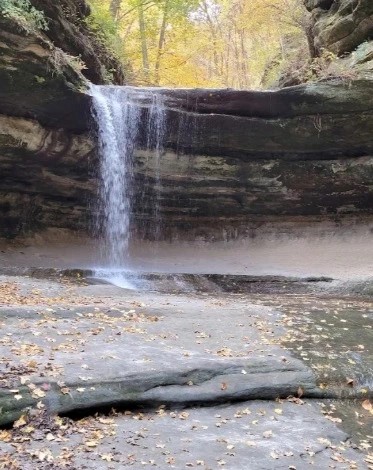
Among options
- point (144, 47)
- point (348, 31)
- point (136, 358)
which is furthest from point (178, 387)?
point (144, 47)

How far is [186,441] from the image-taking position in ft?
13.6

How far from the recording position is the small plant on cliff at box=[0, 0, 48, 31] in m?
10.1

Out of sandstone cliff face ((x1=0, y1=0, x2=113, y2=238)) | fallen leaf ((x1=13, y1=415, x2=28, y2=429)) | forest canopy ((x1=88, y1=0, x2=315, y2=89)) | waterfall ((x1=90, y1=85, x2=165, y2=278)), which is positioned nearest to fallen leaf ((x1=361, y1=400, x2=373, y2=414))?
fallen leaf ((x1=13, y1=415, x2=28, y2=429))

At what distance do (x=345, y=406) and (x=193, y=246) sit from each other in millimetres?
10088

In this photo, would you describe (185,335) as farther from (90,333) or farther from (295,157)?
(295,157)

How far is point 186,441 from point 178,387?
82 centimetres

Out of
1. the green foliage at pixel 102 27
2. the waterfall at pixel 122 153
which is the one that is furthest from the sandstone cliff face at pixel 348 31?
the green foliage at pixel 102 27

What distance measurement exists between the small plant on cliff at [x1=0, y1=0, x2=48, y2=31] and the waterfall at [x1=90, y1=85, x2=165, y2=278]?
6.54 feet

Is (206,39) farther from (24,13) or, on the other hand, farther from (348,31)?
(24,13)

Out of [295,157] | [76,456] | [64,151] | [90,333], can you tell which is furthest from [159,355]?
[295,157]

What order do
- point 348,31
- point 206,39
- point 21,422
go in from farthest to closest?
point 206,39 → point 348,31 → point 21,422

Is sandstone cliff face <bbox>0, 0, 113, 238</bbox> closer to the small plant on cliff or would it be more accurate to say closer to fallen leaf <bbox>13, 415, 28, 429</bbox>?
the small plant on cliff

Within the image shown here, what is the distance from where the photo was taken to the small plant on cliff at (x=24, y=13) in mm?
10086

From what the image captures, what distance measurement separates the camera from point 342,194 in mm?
14047
